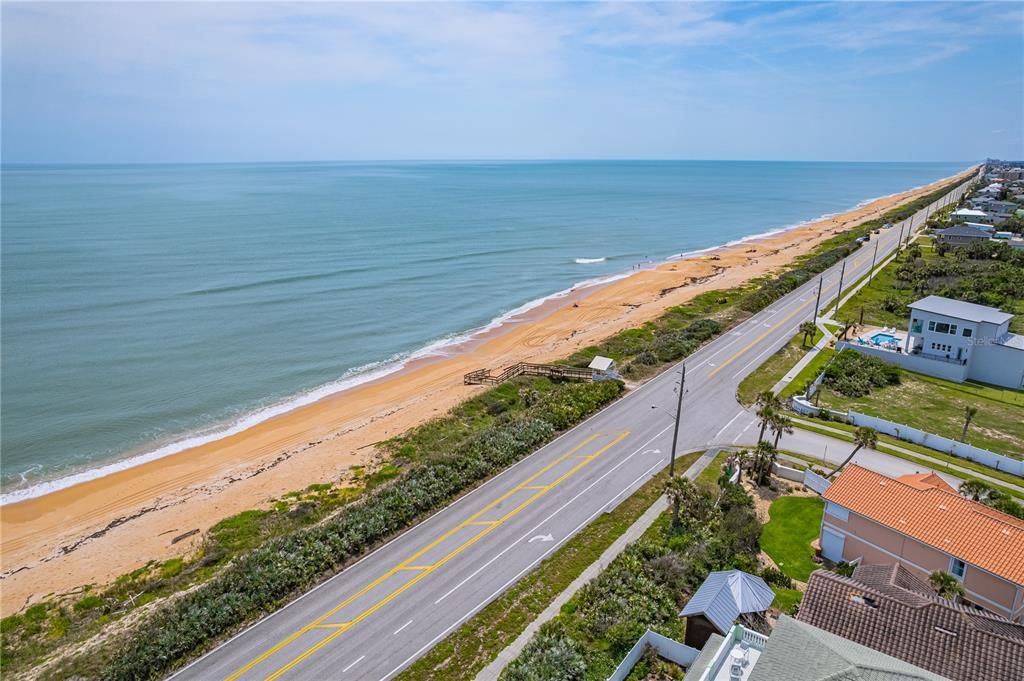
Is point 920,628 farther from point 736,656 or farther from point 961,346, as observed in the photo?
point 961,346

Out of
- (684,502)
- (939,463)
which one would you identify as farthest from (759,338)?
(684,502)

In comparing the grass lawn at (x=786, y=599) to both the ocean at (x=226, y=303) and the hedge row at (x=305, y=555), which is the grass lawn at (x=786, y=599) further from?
the ocean at (x=226, y=303)

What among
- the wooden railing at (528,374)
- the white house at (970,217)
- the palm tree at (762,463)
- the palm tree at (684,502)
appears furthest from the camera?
the white house at (970,217)

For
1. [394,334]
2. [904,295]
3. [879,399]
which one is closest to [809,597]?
[879,399]

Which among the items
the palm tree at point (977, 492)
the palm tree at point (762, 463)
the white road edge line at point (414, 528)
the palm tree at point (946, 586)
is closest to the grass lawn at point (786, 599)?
the palm tree at point (946, 586)

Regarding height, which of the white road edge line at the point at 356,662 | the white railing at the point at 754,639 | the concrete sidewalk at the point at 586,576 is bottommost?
the white road edge line at the point at 356,662

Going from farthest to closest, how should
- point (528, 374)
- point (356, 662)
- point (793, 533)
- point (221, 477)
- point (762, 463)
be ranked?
point (528, 374) < point (221, 477) < point (762, 463) < point (793, 533) < point (356, 662)

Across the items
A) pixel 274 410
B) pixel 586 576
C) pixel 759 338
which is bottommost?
pixel 274 410
